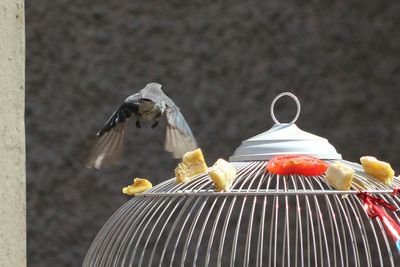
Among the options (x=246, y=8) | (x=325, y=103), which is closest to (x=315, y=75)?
(x=325, y=103)

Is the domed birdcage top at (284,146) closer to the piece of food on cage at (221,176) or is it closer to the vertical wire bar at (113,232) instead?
the piece of food on cage at (221,176)

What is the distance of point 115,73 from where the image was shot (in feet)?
9.26

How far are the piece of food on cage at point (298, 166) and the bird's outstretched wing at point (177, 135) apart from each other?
45 centimetres

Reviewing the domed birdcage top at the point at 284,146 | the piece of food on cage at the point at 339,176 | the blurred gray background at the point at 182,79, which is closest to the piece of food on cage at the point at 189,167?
the domed birdcage top at the point at 284,146

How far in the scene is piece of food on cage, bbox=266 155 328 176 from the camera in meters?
1.42

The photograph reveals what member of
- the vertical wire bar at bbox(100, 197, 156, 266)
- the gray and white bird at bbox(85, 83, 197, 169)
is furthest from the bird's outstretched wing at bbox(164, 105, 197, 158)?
the vertical wire bar at bbox(100, 197, 156, 266)

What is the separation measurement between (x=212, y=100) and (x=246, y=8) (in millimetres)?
309

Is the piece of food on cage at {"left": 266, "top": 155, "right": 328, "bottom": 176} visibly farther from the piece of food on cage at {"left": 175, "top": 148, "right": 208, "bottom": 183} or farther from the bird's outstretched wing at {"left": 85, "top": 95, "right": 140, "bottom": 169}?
the bird's outstretched wing at {"left": 85, "top": 95, "right": 140, "bottom": 169}

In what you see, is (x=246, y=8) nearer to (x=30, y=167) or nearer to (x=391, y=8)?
(x=391, y=8)

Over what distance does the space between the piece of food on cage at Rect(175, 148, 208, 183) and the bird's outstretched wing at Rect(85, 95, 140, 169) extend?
0.25m

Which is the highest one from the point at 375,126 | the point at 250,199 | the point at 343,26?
the point at 343,26

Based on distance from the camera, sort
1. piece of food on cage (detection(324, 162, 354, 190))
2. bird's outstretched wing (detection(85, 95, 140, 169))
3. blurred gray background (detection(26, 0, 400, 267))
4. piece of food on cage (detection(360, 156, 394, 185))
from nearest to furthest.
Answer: piece of food on cage (detection(324, 162, 354, 190)) → piece of food on cage (detection(360, 156, 394, 185)) → bird's outstretched wing (detection(85, 95, 140, 169)) → blurred gray background (detection(26, 0, 400, 267))

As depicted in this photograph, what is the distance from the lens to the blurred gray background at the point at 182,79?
110 inches

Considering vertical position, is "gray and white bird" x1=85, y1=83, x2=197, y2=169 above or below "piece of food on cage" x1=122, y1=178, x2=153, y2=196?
above
